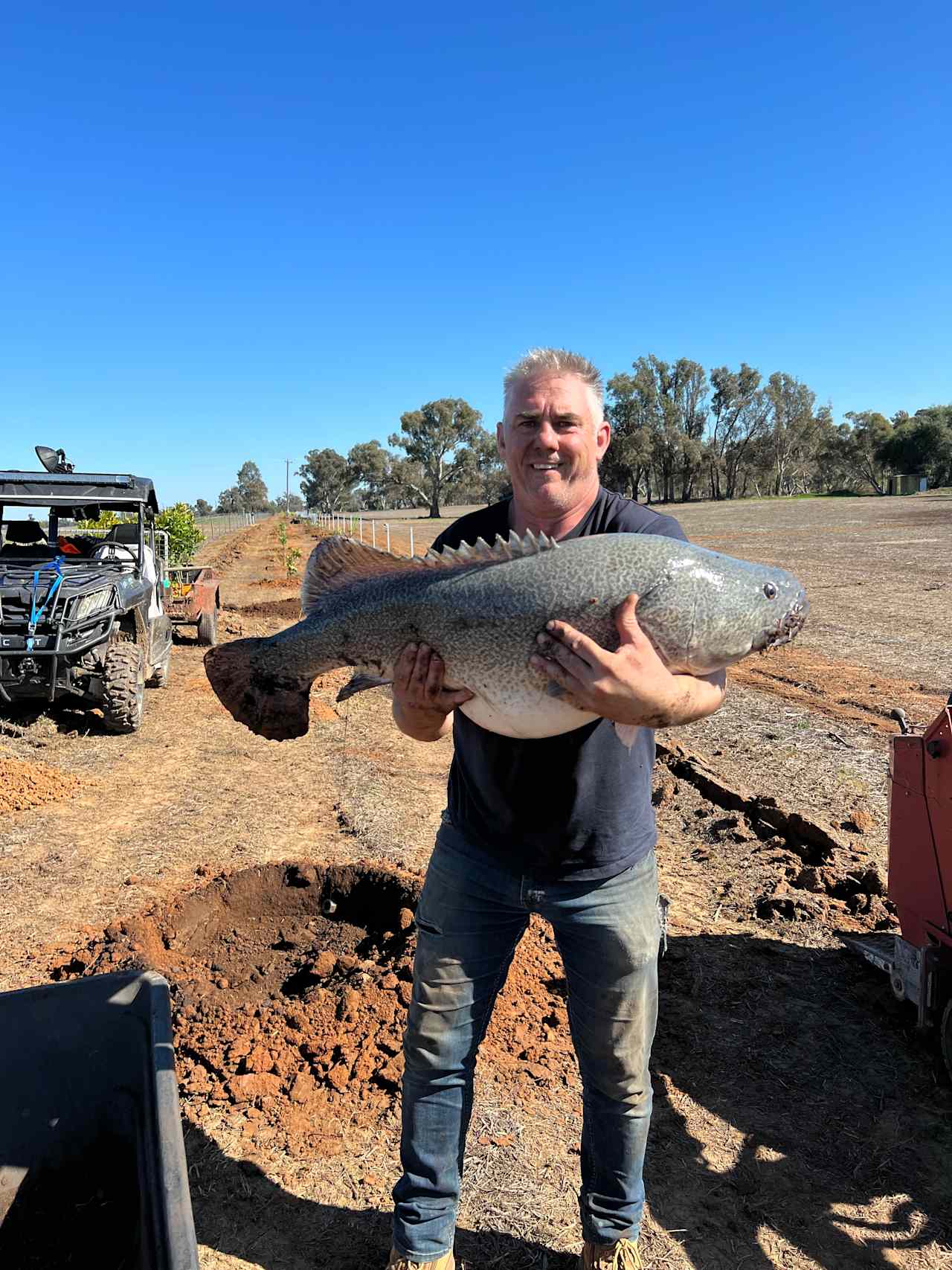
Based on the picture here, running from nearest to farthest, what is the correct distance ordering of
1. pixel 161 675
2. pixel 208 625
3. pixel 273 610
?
pixel 161 675 < pixel 208 625 < pixel 273 610

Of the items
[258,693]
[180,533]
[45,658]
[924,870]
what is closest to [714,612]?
[258,693]

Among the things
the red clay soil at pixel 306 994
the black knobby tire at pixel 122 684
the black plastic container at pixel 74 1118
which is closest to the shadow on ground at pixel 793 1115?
the red clay soil at pixel 306 994

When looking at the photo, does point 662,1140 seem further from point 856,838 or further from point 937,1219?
point 856,838

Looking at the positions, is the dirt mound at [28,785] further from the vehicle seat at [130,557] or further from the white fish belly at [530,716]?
the white fish belly at [530,716]

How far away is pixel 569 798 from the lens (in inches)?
100

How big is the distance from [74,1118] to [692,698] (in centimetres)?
254

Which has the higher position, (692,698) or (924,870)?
(692,698)

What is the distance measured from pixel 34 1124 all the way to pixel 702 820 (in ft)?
17.6

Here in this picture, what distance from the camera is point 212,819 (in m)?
7.10

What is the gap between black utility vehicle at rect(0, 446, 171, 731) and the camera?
27.7 feet

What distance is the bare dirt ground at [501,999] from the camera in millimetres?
3254

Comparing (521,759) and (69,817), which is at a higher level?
(521,759)

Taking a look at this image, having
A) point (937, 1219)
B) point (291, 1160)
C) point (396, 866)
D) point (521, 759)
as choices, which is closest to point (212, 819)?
point (396, 866)

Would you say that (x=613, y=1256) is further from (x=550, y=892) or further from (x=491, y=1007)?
(x=550, y=892)
